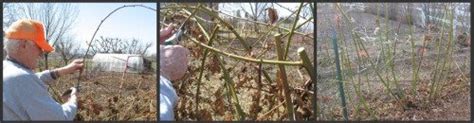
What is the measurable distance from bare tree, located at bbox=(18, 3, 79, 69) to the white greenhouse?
0.31 m

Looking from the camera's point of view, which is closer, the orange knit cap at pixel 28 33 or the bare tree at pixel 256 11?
the orange knit cap at pixel 28 33

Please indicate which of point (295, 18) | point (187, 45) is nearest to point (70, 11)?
point (187, 45)

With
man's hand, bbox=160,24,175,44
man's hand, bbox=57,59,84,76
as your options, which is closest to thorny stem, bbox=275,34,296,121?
man's hand, bbox=160,24,175,44

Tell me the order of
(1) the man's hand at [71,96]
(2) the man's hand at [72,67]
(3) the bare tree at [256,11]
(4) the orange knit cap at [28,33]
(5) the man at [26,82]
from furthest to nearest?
1. (3) the bare tree at [256,11]
2. (2) the man's hand at [72,67]
3. (1) the man's hand at [71,96]
4. (4) the orange knit cap at [28,33]
5. (5) the man at [26,82]

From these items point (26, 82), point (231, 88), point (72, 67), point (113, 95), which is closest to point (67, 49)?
point (72, 67)

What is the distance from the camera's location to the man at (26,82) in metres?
3.86

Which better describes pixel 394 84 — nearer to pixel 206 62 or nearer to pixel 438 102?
pixel 438 102

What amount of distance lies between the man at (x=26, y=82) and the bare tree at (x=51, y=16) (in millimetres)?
344

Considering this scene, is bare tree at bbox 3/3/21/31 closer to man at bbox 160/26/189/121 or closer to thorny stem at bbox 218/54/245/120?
man at bbox 160/26/189/121

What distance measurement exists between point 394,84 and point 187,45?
151 cm

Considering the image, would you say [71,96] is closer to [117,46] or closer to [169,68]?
[117,46]

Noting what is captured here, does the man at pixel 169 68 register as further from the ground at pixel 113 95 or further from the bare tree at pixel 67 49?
the bare tree at pixel 67 49

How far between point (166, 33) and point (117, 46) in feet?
1.18

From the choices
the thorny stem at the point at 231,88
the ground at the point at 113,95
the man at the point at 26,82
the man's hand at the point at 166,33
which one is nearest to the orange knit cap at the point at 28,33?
the man at the point at 26,82
